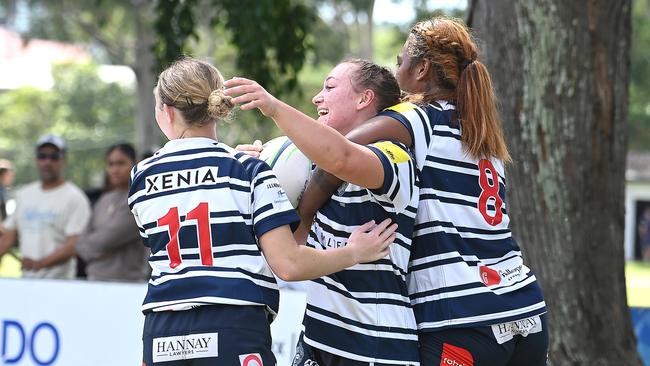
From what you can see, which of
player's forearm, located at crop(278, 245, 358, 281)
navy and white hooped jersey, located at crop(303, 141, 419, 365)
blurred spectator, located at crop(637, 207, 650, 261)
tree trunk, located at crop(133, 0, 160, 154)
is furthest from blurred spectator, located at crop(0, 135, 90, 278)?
blurred spectator, located at crop(637, 207, 650, 261)

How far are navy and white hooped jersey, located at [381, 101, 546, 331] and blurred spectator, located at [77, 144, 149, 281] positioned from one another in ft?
17.5

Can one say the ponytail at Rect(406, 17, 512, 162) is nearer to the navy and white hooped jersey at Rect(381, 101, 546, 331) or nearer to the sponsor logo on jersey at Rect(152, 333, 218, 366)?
the navy and white hooped jersey at Rect(381, 101, 546, 331)

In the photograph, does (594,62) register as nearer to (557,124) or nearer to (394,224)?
(557,124)

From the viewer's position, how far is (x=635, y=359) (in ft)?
20.1

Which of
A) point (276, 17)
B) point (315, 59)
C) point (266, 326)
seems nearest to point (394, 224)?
point (266, 326)

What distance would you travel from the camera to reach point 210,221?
10.7ft

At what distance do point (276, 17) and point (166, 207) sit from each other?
282 inches

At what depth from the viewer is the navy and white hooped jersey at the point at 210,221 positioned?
3268mm

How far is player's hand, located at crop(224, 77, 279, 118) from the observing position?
3.10 m

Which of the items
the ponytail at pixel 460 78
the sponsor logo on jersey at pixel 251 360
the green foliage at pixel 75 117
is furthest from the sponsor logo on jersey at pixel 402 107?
the green foliage at pixel 75 117

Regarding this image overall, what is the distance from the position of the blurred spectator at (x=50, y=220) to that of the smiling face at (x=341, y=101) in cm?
593

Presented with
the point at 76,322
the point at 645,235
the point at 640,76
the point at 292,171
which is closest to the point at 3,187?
the point at 76,322

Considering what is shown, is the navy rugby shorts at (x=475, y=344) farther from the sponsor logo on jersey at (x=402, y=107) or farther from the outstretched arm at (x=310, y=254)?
the sponsor logo on jersey at (x=402, y=107)

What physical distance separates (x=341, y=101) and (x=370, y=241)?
56 centimetres
